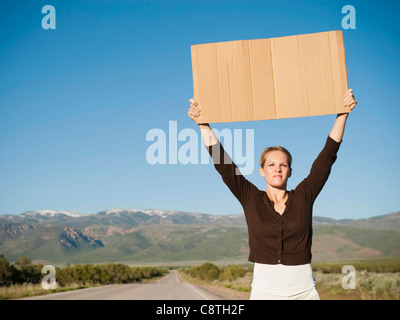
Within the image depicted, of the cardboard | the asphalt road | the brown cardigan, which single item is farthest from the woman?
the asphalt road

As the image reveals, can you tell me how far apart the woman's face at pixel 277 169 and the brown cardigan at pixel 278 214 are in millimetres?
122

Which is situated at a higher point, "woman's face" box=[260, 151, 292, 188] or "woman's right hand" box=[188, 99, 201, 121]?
"woman's right hand" box=[188, 99, 201, 121]

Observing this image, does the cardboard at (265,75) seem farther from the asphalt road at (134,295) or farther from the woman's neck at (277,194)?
the asphalt road at (134,295)

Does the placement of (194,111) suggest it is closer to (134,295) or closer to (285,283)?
(285,283)

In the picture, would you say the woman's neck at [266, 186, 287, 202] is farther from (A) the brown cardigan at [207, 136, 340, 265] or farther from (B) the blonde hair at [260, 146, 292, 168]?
(B) the blonde hair at [260, 146, 292, 168]

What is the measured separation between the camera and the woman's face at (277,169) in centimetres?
309

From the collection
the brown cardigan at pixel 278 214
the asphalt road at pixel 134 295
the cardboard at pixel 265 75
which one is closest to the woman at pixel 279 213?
the brown cardigan at pixel 278 214

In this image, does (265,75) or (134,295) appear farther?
(134,295)

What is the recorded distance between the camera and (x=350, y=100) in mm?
3186

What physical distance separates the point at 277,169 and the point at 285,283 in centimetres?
84

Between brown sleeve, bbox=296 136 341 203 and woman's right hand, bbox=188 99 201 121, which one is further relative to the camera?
woman's right hand, bbox=188 99 201 121

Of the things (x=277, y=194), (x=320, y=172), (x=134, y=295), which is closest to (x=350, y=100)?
(x=320, y=172)

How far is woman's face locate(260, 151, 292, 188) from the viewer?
309 cm

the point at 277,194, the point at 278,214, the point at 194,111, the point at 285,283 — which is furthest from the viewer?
the point at 194,111
